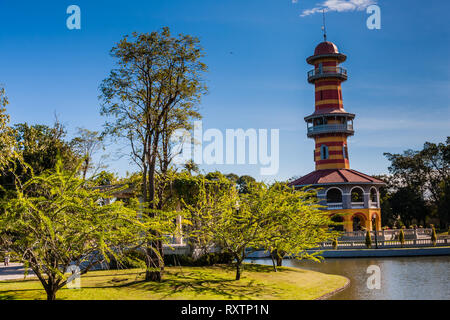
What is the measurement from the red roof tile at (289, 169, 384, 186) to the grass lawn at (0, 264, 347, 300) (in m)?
29.6

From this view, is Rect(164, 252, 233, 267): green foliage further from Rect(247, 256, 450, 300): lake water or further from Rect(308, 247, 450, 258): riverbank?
Rect(308, 247, 450, 258): riverbank

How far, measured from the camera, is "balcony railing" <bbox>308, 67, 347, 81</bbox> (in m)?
56.8

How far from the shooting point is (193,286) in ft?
65.6

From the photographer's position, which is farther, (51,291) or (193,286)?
(193,286)

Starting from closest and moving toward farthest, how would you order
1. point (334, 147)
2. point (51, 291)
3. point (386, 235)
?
point (51, 291) < point (386, 235) < point (334, 147)

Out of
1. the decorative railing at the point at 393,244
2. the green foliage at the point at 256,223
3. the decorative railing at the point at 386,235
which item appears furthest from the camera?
the decorative railing at the point at 386,235

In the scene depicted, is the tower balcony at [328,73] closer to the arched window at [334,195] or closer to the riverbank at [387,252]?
the arched window at [334,195]

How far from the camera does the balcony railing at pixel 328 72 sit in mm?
56781

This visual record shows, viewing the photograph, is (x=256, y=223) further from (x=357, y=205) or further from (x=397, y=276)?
(x=357, y=205)

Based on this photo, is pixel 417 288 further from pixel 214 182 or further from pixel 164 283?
pixel 214 182

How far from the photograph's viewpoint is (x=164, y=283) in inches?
788

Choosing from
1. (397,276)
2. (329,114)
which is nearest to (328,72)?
(329,114)

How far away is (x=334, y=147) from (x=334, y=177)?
450 cm

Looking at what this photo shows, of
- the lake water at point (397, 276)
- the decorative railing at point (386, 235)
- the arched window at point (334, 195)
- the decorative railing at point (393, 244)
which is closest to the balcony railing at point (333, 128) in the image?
the arched window at point (334, 195)
